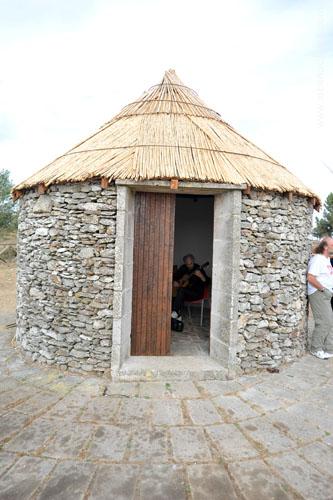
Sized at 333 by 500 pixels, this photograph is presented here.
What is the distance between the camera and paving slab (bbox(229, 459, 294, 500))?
2.53 m

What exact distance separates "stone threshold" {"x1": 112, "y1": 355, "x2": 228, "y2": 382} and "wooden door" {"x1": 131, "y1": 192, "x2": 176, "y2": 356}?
0.34 metres

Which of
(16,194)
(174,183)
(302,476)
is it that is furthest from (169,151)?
(302,476)

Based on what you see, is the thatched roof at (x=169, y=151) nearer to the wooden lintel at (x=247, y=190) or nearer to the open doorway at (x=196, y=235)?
the wooden lintel at (x=247, y=190)

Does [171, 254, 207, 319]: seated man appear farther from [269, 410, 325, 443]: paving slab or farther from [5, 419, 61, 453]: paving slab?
[5, 419, 61, 453]: paving slab

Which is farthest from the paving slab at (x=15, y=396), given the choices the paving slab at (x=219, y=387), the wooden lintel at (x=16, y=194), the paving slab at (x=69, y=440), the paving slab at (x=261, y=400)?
the wooden lintel at (x=16, y=194)

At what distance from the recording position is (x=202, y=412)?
12.0ft

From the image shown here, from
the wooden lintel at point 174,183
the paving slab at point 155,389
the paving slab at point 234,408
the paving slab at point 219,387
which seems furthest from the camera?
the wooden lintel at point 174,183

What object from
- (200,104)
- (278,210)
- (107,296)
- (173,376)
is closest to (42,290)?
(107,296)

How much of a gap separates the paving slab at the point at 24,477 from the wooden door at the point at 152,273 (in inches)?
91.2

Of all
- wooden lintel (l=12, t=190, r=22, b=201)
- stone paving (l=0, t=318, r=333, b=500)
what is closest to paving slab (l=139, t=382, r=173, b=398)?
stone paving (l=0, t=318, r=333, b=500)

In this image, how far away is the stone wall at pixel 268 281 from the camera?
467 cm

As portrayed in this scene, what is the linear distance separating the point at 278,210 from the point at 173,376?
9.72 feet

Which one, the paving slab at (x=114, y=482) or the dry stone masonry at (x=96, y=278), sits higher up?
the dry stone masonry at (x=96, y=278)

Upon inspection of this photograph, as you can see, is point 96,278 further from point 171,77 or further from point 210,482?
point 171,77
